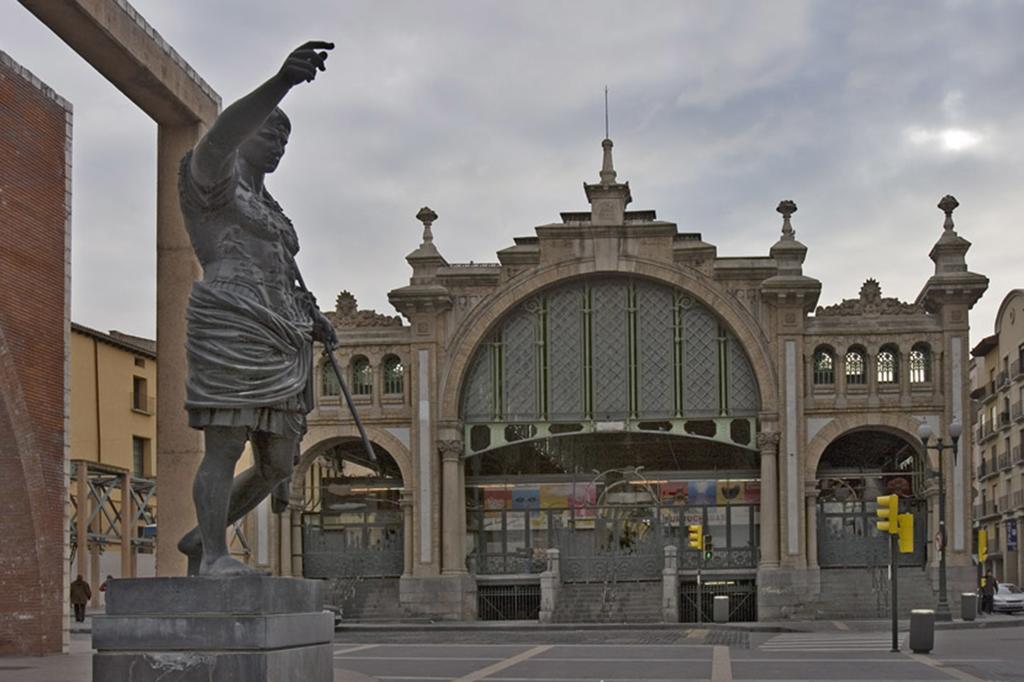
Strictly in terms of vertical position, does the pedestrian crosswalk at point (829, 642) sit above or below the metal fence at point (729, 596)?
above

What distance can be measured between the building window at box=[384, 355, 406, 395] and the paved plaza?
11437mm

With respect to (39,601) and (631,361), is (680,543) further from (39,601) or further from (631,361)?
(39,601)

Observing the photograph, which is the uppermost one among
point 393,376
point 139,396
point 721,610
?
point 393,376

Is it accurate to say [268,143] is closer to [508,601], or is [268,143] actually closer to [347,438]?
[347,438]

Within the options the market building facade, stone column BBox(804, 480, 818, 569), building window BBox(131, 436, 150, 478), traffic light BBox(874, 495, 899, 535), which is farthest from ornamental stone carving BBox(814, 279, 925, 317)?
building window BBox(131, 436, 150, 478)

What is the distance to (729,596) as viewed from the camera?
163ft

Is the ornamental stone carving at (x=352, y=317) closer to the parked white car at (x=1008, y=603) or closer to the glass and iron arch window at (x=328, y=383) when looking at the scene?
the glass and iron arch window at (x=328, y=383)

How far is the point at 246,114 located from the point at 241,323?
1.22 m

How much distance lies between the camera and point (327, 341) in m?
10.4

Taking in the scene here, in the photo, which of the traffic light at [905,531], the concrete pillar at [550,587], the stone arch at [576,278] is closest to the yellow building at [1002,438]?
the stone arch at [576,278]

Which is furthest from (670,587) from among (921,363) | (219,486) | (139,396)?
(219,486)

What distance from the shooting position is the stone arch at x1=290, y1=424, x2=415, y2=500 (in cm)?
4988

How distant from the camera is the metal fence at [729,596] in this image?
4928cm

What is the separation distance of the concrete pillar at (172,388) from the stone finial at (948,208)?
34.8 m
